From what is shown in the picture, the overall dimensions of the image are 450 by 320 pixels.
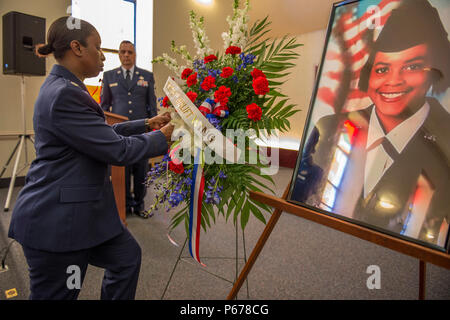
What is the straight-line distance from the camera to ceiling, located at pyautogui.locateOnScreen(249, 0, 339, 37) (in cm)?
523

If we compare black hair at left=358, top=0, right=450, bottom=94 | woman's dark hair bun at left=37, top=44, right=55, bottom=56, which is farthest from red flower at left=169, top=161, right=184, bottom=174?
black hair at left=358, top=0, right=450, bottom=94

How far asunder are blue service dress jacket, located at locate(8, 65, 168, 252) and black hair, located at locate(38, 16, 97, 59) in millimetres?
80

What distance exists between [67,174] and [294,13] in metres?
5.78

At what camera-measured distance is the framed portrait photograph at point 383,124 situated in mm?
872

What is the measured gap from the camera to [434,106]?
2.89 ft

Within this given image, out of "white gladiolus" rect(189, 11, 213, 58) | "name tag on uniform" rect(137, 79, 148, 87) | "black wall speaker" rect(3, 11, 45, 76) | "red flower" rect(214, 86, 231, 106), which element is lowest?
"red flower" rect(214, 86, 231, 106)

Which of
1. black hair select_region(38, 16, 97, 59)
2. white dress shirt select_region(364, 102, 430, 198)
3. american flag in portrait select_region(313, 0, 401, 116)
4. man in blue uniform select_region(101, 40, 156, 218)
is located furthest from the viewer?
man in blue uniform select_region(101, 40, 156, 218)

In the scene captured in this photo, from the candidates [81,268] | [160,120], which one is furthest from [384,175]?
[81,268]

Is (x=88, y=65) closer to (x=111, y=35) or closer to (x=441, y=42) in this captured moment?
(x=441, y=42)

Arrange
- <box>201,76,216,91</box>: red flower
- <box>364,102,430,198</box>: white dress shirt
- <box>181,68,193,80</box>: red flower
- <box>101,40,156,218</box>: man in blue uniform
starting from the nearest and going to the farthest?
<box>364,102,430,198</box>: white dress shirt < <box>201,76,216,91</box>: red flower < <box>181,68,193,80</box>: red flower < <box>101,40,156,218</box>: man in blue uniform

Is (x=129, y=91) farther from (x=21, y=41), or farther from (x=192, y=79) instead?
(x=192, y=79)

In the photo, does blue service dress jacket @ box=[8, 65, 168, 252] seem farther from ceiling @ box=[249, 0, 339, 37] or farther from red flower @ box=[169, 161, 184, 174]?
ceiling @ box=[249, 0, 339, 37]

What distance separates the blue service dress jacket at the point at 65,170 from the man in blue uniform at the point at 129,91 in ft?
6.70
